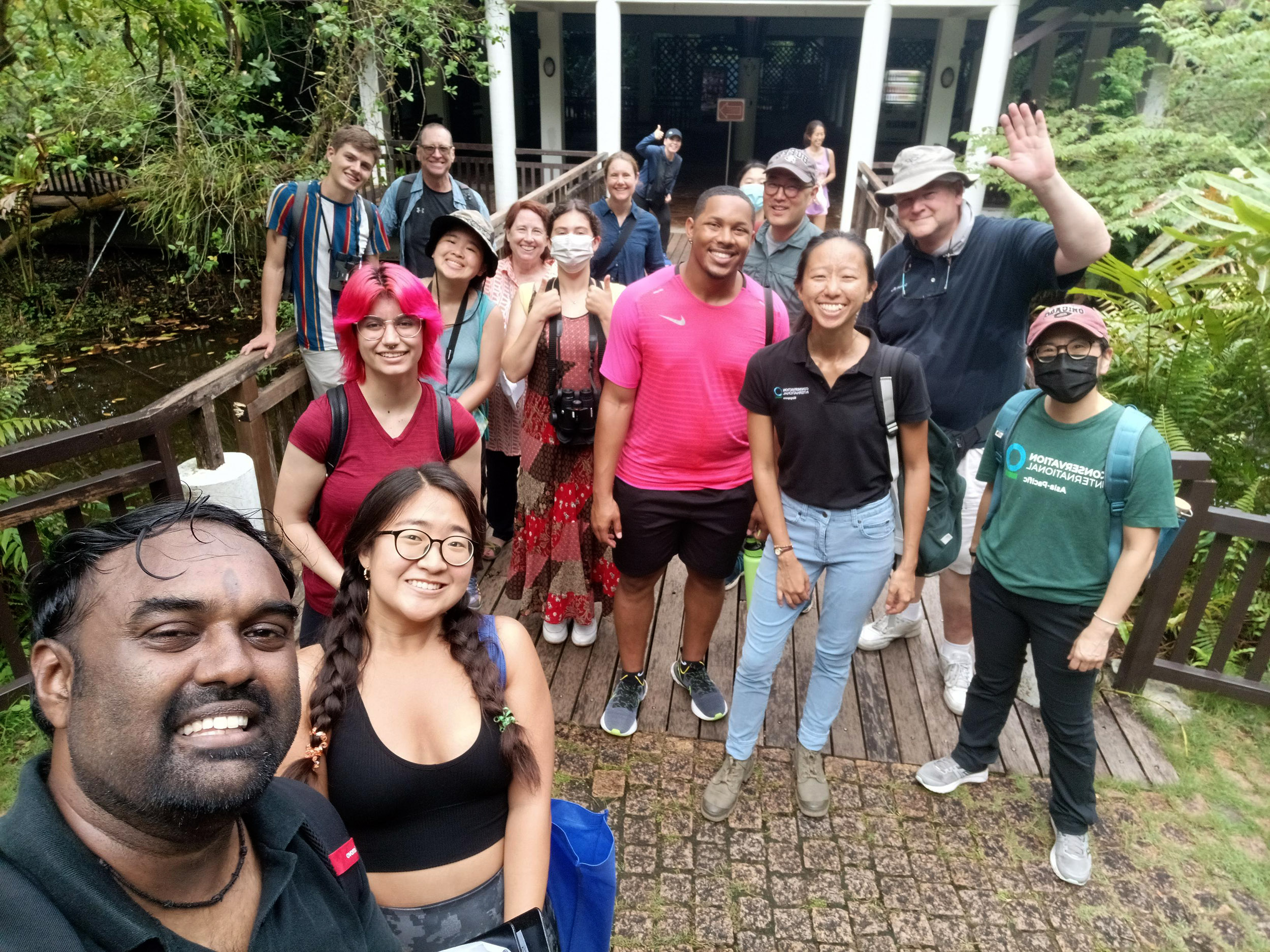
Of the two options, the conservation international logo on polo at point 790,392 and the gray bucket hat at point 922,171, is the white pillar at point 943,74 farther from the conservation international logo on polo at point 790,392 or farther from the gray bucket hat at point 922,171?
the conservation international logo on polo at point 790,392

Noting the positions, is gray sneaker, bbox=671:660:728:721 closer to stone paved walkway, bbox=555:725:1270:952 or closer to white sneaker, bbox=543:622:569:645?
stone paved walkway, bbox=555:725:1270:952

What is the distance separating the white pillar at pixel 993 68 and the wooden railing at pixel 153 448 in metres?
10.1

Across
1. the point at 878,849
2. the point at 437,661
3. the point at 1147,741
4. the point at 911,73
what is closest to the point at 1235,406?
the point at 1147,741

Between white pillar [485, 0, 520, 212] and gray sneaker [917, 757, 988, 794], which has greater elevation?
white pillar [485, 0, 520, 212]

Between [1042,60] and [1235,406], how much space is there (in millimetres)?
14676

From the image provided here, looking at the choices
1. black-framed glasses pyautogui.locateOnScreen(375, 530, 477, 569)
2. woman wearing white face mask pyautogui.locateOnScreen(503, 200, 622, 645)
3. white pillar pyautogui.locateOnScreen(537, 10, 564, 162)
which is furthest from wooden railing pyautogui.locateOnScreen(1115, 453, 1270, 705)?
white pillar pyautogui.locateOnScreen(537, 10, 564, 162)

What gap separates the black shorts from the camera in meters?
2.89

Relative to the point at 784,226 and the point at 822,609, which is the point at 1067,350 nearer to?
the point at 822,609

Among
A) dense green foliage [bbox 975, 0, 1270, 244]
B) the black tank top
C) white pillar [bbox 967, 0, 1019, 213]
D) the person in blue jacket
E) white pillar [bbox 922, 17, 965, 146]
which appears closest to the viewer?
the black tank top

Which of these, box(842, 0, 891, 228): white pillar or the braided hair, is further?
box(842, 0, 891, 228): white pillar

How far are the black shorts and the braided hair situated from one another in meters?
1.09

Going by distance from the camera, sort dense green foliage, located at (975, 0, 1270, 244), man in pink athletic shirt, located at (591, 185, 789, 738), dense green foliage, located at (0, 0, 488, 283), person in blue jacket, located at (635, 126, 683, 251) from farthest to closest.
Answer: dense green foliage, located at (975, 0, 1270, 244) → dense green foliage, located at (0, 0, 488, 283) → person in blue jacket, located at (635, 126, 683, 251) → man in pink athletic shirt, located at (591, 185, 789, 738)

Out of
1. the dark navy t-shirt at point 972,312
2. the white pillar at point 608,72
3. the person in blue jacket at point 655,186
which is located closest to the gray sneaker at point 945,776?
the dark navy t-shirt at point 972,312

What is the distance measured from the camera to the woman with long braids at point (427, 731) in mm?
1662
